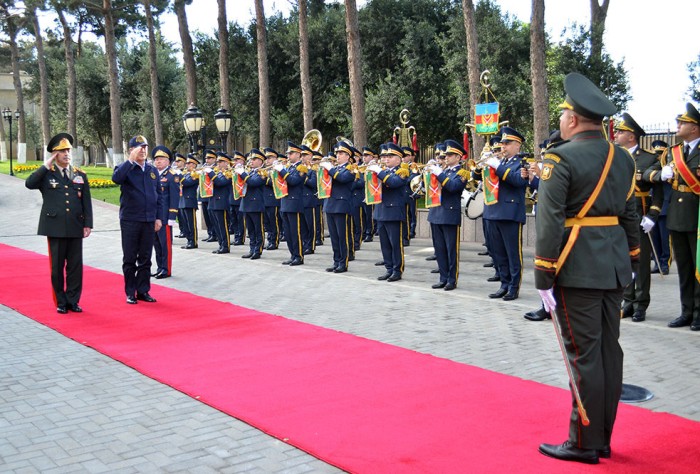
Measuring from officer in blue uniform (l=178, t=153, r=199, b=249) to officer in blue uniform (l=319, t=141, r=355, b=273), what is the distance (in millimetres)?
4880

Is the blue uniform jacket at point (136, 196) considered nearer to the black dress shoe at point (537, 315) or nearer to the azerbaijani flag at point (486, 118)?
the black dress shoe at point (537, 315)

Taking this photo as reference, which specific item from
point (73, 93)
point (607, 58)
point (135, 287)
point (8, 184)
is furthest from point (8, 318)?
point (73, 93)

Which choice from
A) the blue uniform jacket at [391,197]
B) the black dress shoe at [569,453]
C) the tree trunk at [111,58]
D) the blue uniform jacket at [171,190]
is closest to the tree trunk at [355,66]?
the blue uniform jacket at [171,190]

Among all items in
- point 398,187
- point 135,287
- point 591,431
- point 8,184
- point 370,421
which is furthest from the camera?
point 8,184

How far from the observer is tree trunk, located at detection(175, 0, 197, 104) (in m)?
30.8

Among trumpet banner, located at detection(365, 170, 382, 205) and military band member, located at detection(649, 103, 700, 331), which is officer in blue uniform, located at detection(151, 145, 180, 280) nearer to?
trumpet banner, located at detection(365, 170, 382, 205)

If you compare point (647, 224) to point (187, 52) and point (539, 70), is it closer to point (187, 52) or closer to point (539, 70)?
point (539, 70)

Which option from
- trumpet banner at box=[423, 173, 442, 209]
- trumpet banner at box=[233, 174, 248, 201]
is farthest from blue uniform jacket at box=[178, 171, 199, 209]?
trumpet banner at box=[423, 173, 442, 209]

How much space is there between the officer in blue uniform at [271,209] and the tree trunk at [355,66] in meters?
5.14

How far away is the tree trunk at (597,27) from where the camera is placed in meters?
22.5

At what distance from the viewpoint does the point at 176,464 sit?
4.38 metres

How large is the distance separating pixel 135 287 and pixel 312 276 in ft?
10.8

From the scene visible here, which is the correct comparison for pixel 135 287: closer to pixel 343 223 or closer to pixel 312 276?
pixel 312 276

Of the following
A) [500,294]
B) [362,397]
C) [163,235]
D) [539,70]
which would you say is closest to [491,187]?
[500,294]
